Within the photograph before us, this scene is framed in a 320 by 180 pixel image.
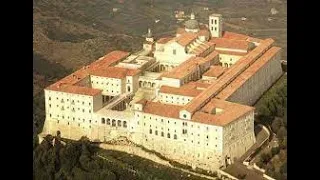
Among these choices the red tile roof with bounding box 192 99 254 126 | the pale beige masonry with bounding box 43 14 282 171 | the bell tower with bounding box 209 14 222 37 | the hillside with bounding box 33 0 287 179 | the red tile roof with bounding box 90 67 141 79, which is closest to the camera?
the red tile roof with bounding box 192 99 254 126

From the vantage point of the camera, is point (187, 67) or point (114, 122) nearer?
point (114, 122)

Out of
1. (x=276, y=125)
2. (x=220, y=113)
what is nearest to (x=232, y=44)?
(x=276, y=125)

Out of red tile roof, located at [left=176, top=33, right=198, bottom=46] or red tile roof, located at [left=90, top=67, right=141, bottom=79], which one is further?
red tile roof, located at [left=176, top=33, right=198, bottom=46]

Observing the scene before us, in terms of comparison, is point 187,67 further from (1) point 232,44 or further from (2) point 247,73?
(1) point 232,44

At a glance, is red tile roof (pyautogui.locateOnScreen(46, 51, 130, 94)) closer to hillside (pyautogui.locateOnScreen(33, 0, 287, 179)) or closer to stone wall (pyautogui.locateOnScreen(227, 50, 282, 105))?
stone wall (pyautogui.locateOnScreen(227, 50, 282, 105))

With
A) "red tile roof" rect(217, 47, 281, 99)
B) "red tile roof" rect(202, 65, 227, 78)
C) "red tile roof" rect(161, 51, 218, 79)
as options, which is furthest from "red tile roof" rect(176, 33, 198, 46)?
"red tile roof" rect(217, 47, 281, 99)

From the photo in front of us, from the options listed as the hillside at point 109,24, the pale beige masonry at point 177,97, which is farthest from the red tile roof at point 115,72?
the hillside at point 109,24

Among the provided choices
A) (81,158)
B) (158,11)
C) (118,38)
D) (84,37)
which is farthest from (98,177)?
(158,11)
